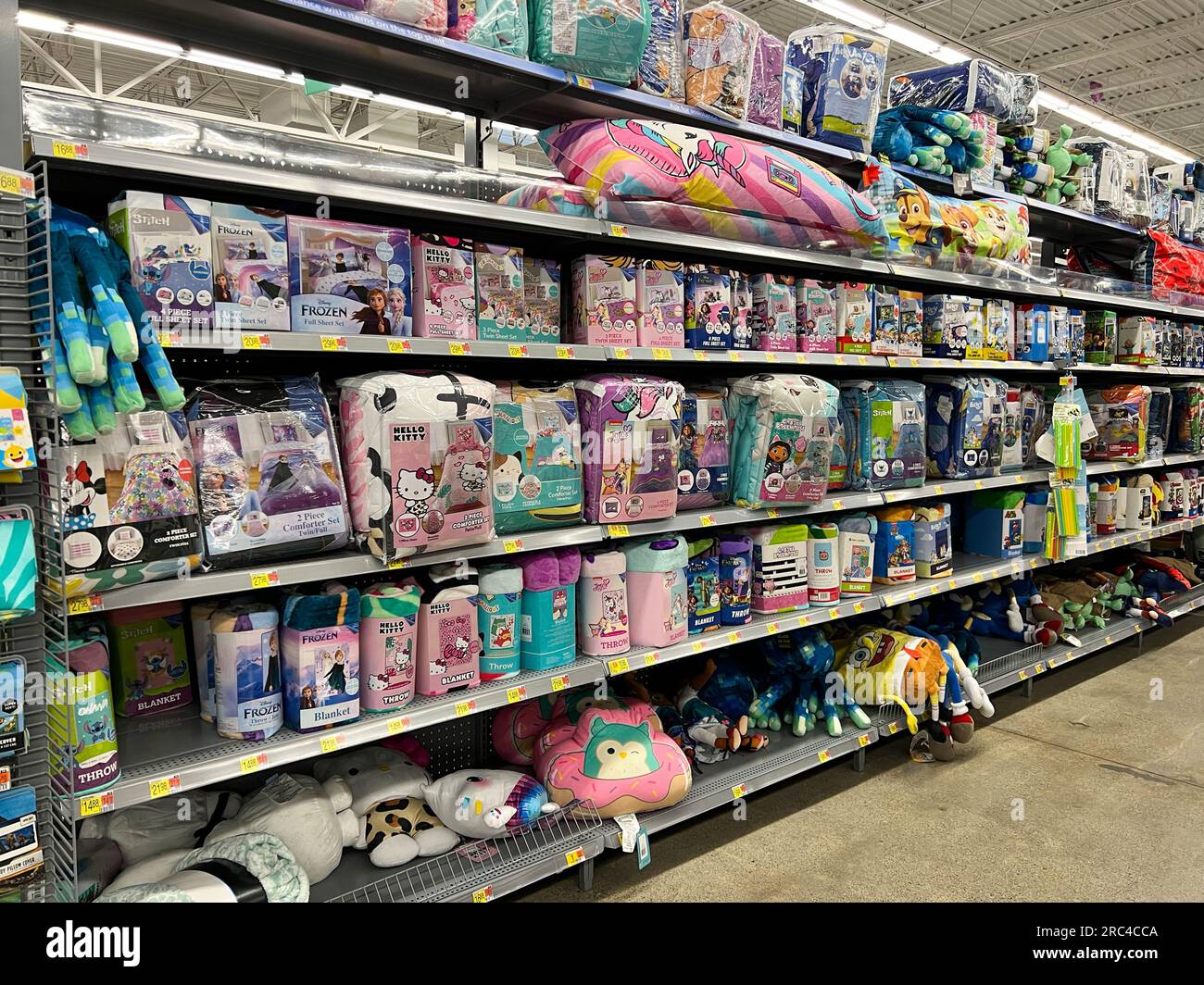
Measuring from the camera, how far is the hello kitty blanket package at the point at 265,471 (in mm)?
1933

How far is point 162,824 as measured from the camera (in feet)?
7.03

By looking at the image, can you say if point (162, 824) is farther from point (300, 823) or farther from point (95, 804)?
point (95, 804)

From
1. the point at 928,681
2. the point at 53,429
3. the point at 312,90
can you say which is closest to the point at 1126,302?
A: the point at 928,681

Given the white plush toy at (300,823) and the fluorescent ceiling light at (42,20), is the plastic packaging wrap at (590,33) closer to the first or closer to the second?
the fluorescent ceiling light at (42,20)

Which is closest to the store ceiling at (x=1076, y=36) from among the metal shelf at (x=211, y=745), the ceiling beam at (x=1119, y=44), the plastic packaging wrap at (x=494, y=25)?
the ceiling beam at (x=1119, y=44)

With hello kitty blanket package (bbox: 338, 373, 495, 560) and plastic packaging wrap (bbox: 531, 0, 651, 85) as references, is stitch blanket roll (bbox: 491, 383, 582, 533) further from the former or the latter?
plastic packaging wrap (bbox: 531, 0, 651, 85)

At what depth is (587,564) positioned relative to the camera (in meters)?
2.67

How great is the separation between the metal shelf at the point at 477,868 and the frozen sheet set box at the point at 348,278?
140 cm

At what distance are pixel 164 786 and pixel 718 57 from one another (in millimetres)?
2694

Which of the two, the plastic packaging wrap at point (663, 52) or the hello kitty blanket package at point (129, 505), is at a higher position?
the plastic packaging wrap at point (663, 52)

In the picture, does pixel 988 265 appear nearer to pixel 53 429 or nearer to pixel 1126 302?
pixel 1126 302

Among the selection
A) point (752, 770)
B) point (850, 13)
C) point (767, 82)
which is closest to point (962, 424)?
point (767, 82)

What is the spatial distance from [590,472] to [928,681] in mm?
1811

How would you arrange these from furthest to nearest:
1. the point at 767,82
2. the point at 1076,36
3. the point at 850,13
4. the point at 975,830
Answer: the point at 1076,36, the point at 850,13, the point at 767,82, the point at 975,830
